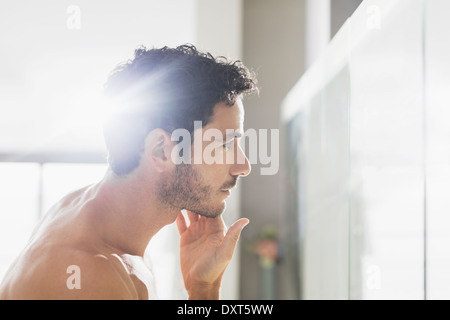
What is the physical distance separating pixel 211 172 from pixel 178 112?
129 millimetres

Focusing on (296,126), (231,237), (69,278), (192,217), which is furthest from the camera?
(296,126)

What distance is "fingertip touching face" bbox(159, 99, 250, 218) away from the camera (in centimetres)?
75

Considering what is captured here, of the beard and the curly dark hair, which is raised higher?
the curly dark hair

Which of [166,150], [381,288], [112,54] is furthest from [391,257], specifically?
[112,54]

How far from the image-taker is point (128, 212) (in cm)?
74

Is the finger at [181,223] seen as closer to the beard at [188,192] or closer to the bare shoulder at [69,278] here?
the beard at [188,192]

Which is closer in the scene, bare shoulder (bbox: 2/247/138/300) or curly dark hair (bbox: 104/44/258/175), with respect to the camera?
bare shoulder (bbox: 2/247/138/300)

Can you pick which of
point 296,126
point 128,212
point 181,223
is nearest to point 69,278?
point 128,212

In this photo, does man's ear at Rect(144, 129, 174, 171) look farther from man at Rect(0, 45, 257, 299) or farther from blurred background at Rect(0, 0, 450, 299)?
blurred background at Rect(0, 0, 450, 299)

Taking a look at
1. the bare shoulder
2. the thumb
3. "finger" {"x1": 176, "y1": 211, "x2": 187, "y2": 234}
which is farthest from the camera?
"finger" {"x1": 176, "y1": 211, "x2": 187, "y2": 234}

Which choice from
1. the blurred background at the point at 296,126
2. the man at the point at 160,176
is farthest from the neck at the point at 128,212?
the blurred background at the point at 296,126

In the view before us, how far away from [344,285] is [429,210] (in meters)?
0.45

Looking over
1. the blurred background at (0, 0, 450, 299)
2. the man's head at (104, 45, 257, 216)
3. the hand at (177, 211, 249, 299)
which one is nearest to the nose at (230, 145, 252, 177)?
the man's head at (104, 45, 257, 216)

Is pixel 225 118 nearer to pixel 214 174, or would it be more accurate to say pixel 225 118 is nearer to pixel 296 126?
pixel 214 174
